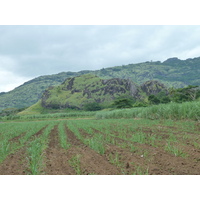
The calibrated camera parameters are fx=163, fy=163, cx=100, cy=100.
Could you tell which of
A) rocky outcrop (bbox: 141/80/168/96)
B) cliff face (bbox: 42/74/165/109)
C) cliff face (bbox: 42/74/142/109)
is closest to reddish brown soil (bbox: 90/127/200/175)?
cliff face (bbox: 42/74/165/109)

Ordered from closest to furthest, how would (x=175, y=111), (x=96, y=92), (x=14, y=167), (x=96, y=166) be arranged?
(x=96, y=166) < (x=14, y=167) < (x=175, y=111) < (x=96, y=92)

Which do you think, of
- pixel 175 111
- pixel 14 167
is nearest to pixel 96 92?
pixel 175 111

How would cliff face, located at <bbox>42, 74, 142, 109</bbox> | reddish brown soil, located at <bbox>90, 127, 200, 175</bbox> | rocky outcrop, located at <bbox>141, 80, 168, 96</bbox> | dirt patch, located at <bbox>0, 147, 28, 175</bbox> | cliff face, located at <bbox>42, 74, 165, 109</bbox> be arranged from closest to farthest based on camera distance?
reddish brown soil, located at <bbox>90, 127, 200, 175</bbox>
dirt patch, located at <bbox>0, 147, 28, 175</bbox>
rocky outcrop, located at <bbox>141, 80, 168, 96</bbox>
cliff face, located at <bbox>42, 74, 165, 109</bbox>
cliff face, located at <bbox>42, 74, 142, 109</bbox>

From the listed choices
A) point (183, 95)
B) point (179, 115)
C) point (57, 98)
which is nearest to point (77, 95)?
point (57, 98)

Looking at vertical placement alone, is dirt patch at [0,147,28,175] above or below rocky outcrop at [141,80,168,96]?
below

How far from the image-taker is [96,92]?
115 meters

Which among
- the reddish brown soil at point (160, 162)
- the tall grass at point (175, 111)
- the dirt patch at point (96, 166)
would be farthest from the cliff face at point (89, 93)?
the dirt patch at point (96, 166)

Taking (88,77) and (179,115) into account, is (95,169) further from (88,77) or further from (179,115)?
(88,77)

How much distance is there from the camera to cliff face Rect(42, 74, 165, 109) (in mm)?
107312

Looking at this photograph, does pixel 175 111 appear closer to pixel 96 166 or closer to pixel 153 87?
pixel 96 166

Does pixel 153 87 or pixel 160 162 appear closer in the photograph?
pixel 160 162

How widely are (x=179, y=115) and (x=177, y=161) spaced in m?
11.9

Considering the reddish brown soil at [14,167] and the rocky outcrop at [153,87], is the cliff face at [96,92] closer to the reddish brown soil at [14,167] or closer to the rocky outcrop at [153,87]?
the rocky outcrop at [153,87]

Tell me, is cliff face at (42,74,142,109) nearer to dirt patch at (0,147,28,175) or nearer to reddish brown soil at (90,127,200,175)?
reddish brown soil at (90,127,200,175)
